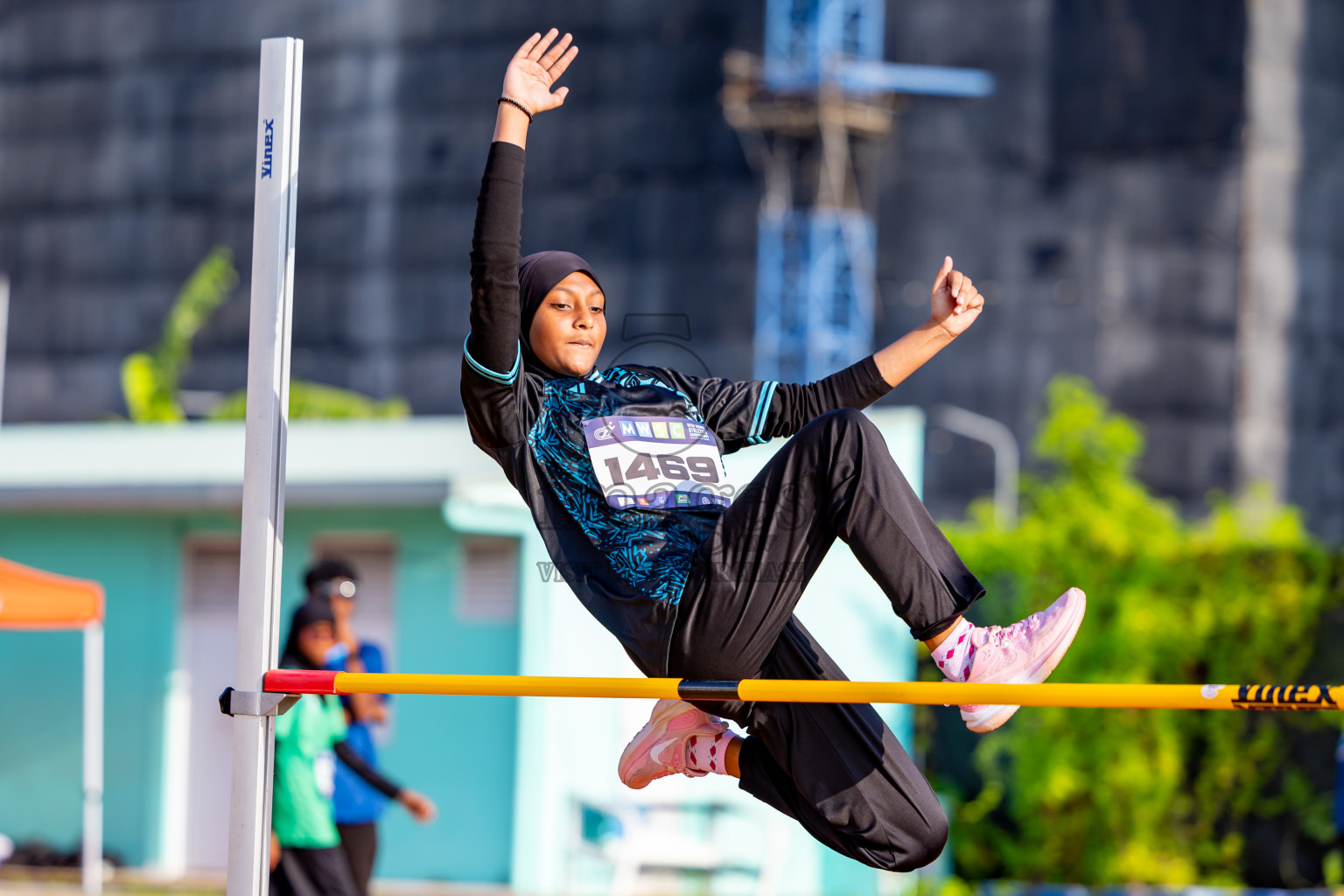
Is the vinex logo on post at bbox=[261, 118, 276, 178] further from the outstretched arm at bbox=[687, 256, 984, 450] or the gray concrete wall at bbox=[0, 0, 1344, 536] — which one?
the gray concrete wall at bbox=[0, 0, 1344, 536]

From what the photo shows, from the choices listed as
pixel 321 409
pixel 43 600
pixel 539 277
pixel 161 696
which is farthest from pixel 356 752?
pixel 321 409

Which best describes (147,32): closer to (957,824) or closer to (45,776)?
(45,776)

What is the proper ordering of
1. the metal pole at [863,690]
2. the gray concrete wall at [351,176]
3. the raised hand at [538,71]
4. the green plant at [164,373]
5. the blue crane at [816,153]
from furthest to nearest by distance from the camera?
the gray concrete wall at [351,176] < the blue crane at [816,153] < the green plant at [164,373] < the raised hand at [538,71] < the metal pole at [863,690]

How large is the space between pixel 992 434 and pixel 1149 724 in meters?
11.3

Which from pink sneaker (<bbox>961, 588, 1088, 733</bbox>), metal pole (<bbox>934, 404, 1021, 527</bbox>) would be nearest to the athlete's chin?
pink sneaker (<bbox>961, 588, 1088, 733</bbox>)

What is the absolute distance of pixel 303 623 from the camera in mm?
6379

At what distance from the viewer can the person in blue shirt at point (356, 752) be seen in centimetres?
650

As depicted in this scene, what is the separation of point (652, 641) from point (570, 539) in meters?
0.29

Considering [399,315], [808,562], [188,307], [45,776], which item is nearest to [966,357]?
[399,315]

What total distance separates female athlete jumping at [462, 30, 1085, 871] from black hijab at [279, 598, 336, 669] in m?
2.46

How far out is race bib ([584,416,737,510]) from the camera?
377cm

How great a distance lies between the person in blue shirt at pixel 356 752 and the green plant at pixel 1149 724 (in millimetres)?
5157

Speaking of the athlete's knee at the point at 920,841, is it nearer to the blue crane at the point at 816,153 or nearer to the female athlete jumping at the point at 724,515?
the female athlete jumping at the point at 724,515

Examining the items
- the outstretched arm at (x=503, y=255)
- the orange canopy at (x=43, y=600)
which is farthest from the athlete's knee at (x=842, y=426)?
the orange canopy at (x=43, y=600)
